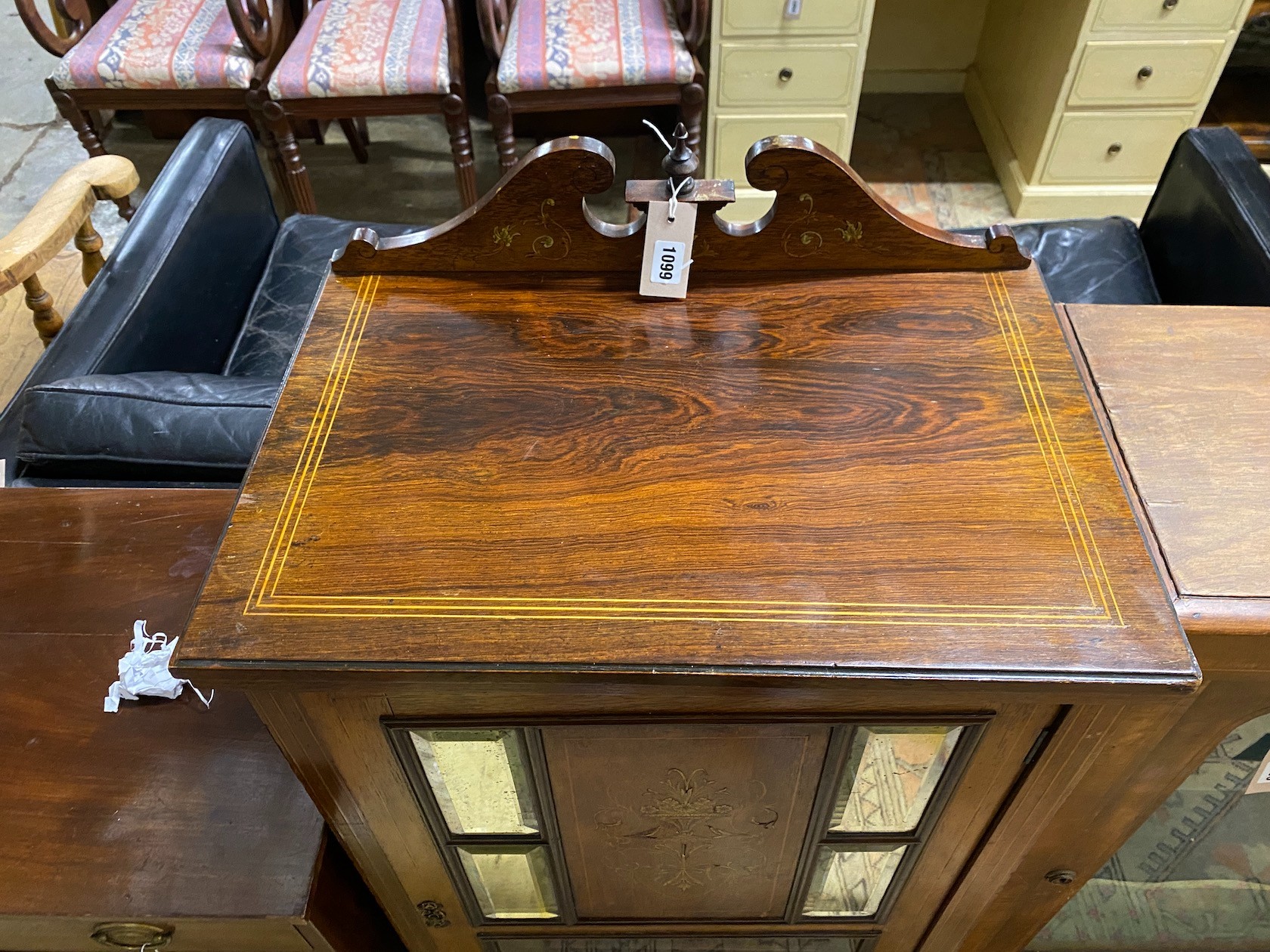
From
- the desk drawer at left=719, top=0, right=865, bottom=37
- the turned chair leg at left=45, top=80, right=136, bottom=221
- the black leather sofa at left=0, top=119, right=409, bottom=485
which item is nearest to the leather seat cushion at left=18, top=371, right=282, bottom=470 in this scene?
the black leather sofa at left=0, top=119, right=409, bottom=485

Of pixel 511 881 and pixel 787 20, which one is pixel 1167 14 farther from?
pixel 511 881

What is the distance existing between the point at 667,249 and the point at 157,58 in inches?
80.7

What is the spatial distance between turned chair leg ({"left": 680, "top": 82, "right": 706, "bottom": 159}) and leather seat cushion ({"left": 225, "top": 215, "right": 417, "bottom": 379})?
2.46ft

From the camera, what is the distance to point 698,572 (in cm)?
80

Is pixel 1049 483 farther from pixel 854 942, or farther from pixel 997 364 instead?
pixel 854 942

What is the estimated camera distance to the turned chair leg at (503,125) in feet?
7.75

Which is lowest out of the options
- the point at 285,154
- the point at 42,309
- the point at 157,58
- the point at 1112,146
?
the point at 1112,146

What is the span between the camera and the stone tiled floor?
2.88 meters

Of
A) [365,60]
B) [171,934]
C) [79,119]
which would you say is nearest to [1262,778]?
[171,934]

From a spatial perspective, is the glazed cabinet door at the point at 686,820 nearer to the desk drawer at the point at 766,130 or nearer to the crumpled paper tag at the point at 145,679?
the crumpled paper tag at the point at 145,679

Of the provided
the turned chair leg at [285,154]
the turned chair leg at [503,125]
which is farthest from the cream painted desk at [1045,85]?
the turned chair leg at [285,154]

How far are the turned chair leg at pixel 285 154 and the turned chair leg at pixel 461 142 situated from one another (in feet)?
1.37

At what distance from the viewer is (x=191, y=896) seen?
1009mm

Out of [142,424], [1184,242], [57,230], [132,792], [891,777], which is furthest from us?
[1184,242]
